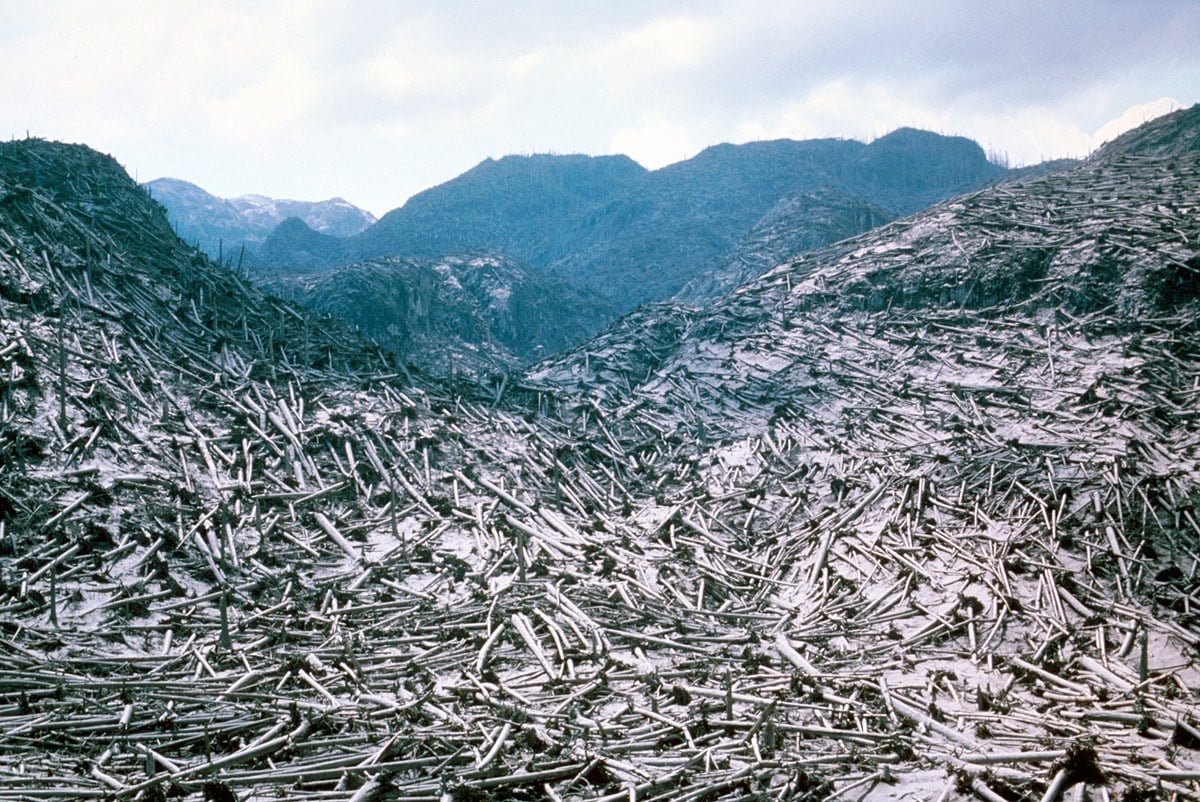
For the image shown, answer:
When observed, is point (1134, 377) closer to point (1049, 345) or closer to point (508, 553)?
point (1049, 345)

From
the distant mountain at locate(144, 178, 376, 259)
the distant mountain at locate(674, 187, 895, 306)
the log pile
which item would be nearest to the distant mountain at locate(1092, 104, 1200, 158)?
the log pile

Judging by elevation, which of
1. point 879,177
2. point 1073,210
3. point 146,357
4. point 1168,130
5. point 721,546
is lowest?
point 721,546

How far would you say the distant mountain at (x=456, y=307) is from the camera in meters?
22.5

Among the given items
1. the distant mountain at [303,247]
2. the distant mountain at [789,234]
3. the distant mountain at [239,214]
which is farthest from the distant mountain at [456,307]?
the distant mountain at [239,214]

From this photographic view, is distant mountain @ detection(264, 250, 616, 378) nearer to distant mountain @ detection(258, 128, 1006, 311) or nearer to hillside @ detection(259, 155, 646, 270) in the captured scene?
distant mountain @ detection(258, 128, 1006, 311)

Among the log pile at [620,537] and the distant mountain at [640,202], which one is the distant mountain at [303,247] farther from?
the log pile at [620,537]

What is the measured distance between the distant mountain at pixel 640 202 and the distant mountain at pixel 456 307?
6.64 metres

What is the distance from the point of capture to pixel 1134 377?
866 centimetres

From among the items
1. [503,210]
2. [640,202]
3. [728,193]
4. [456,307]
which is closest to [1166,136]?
[456,307]

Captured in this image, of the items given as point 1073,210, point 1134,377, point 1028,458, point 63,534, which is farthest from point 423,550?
point 1073,210

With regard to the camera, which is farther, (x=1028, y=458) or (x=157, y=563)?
(x=1028, y=458)

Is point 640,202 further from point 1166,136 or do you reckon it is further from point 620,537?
point 620,537

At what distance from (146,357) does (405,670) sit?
643 cm

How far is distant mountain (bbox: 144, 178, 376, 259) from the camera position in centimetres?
5075
